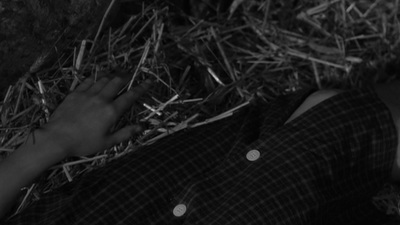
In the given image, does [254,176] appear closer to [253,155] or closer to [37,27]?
[253,155]

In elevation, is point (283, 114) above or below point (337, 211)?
above

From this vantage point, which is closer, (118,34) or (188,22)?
(118,34)

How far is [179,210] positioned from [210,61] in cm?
66

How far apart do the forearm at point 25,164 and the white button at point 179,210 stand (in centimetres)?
34

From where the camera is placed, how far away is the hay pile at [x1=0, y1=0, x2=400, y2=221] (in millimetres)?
1863

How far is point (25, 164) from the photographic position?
5.47ft

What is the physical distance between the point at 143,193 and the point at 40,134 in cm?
33

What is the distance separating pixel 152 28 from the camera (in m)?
2.08

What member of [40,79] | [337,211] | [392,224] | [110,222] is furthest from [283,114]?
[40,79]

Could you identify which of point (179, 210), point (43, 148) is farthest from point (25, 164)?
point (179, 210)

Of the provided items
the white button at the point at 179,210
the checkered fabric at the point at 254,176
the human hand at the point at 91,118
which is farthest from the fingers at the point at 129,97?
the white button at the point at 179,210

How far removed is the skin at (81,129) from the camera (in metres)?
1.65

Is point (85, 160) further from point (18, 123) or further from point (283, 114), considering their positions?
point (283, 114)

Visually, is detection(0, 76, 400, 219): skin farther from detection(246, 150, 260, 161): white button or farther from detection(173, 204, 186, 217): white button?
detection(173, 204, 186, 217): white button
